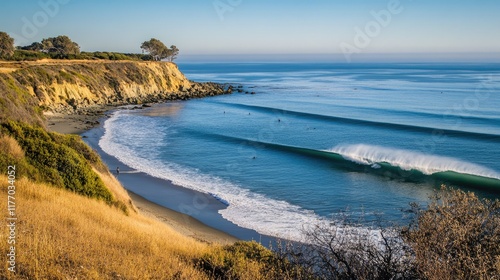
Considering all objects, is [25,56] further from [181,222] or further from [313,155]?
[181,222]

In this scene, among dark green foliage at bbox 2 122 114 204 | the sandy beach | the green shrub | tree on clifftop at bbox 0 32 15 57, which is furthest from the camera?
tree on clifftop at bbox 0 32 15 57

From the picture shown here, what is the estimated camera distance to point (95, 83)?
61.7 metres

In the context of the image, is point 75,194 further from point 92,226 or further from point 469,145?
point 469,145

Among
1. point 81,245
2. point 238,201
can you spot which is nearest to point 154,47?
point 238,201

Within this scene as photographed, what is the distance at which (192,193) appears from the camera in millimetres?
21547

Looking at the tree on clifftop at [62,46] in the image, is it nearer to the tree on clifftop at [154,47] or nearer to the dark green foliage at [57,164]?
the tree on clifftop at [154,47]

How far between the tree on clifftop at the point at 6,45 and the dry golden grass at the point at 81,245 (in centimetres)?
5366

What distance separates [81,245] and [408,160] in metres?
25.1

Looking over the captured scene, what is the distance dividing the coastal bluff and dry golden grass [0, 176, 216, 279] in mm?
Result: 22104

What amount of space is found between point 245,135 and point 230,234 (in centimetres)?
2309

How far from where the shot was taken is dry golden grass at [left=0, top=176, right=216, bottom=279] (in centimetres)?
713

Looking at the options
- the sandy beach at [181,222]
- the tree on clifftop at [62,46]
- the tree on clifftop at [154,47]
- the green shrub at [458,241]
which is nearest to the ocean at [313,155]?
the sandy beach at [181,222]

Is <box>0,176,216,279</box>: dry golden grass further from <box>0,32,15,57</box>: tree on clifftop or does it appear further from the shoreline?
<box>0,32,15,57</box>: tree on clifftop

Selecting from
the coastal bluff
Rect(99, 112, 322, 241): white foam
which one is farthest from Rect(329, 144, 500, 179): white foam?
the coastal bluff
